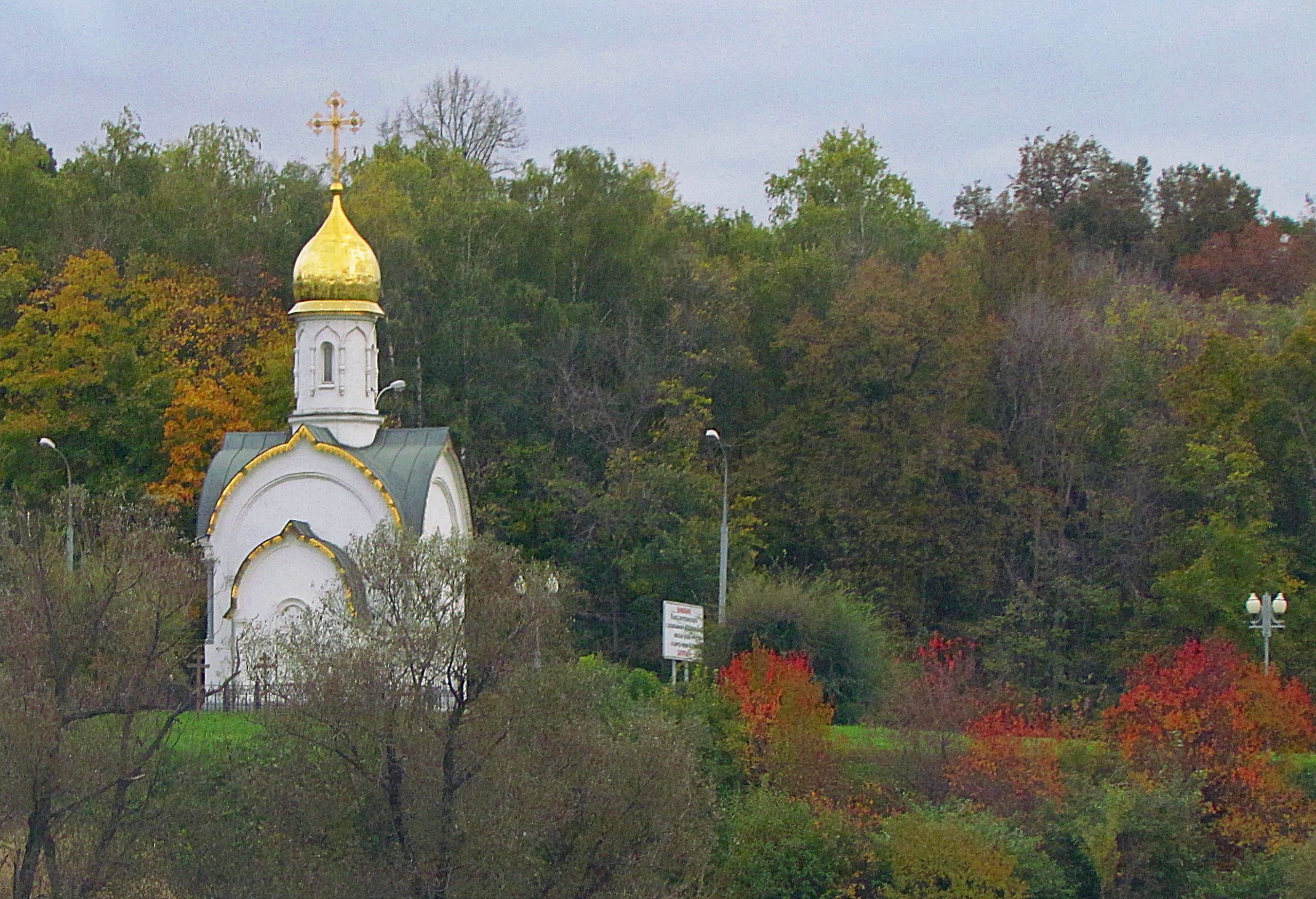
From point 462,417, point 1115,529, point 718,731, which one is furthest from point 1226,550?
point 462,417

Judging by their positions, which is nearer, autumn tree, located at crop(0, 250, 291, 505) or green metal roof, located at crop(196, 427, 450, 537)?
green metal roof, located at crop(196, 427, 450, 537)

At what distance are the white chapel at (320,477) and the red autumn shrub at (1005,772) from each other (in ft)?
25.5

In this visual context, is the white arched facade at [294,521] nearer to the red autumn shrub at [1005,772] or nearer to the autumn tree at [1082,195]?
the red autumn shrub at [1005,772]

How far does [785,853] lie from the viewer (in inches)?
1015

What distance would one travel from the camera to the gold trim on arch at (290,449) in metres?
30.8

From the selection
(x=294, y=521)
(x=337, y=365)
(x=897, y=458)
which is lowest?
(x=294, y=521)

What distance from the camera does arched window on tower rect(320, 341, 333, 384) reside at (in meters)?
31.9

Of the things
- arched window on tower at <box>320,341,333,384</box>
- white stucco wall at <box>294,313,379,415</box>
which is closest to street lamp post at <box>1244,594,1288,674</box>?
white stucco wall at <box>294,313,379,415</box>

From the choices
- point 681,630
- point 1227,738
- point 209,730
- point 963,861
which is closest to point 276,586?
point 209,730

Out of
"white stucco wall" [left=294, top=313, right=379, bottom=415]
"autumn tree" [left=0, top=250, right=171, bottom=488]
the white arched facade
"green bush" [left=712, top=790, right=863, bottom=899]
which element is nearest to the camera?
"green bush" [left=712, top=790, right=863, bottom=899]

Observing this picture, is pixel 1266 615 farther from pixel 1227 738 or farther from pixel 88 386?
pixel 88 386

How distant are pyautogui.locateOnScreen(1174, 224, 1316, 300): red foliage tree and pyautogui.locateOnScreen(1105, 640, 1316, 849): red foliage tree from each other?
1868 cm

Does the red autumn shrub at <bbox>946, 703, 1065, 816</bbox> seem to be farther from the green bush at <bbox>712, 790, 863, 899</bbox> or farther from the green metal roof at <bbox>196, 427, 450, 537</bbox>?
the green metal roof at <bbox>196, 427, 450, 537</bbox>

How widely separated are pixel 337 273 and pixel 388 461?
2.91 m
